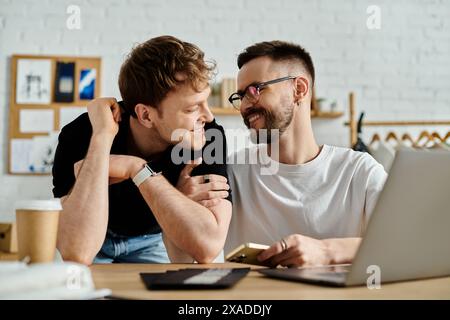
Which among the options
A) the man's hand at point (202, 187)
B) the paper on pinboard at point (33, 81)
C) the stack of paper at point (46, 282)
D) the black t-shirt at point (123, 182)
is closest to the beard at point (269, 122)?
the black t-shirt at point (123, 182)

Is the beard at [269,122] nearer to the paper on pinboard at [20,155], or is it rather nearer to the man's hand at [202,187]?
the man's hand at [202,187]

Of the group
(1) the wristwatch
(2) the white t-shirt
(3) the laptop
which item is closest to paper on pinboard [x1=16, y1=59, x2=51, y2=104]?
(2) the white t-shirt

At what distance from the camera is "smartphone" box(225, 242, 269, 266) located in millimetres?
1000

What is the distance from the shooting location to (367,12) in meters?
3.50

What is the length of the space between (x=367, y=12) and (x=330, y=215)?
235 cm

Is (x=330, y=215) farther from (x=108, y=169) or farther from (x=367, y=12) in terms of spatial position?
(x=367, y=12)

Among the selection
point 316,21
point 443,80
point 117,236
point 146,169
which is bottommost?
point 117,236

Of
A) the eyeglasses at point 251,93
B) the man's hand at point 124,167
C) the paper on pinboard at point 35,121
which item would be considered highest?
the eyeglasses at point 251,93

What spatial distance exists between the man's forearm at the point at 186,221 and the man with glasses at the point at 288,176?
1.03ft

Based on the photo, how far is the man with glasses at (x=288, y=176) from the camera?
60.9 inches

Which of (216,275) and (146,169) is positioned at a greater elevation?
(146,169)

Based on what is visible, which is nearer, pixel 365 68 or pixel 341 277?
pixel 341 277

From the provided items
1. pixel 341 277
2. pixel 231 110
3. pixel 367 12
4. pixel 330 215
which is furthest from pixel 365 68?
pixel 341 277

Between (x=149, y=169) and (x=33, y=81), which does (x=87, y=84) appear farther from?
(x=149, y=169)
